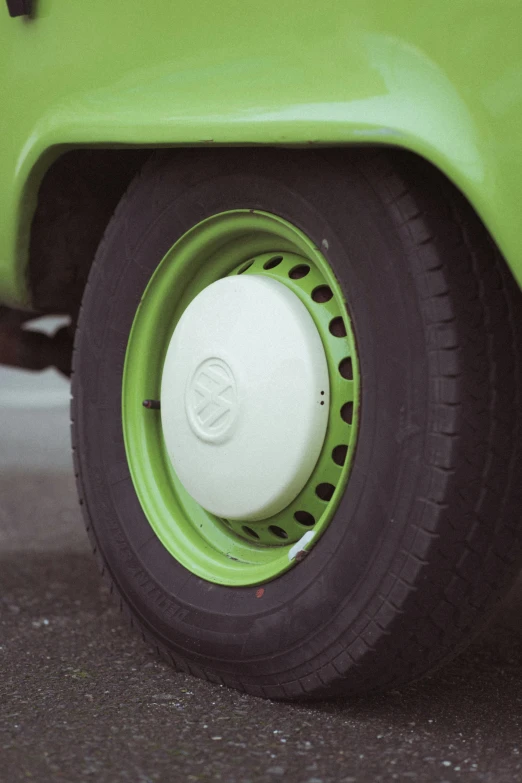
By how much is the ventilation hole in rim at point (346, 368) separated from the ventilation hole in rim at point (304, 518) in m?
0.24

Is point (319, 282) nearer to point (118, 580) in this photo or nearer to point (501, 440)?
point (501, 440)

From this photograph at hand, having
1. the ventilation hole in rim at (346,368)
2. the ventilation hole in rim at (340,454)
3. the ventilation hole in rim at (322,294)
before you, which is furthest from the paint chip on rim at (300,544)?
the ventilation hole in rim at (322,294)

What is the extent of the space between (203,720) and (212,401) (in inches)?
18.9

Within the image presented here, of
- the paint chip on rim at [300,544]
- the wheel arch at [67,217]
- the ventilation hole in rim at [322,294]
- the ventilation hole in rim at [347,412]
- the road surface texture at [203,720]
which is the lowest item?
the road surface texture at [203,720]

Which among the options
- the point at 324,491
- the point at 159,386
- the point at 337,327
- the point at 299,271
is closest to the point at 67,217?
the point at 159,386

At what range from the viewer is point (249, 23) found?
1.55 m

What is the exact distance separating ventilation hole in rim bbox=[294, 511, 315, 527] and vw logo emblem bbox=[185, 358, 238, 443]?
0.56 feet

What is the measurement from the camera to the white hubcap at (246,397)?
1.57m

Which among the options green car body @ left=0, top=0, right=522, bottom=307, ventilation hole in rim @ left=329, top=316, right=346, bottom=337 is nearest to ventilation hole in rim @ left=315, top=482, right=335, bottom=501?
ventilation hole in rim @ left=329, top=316, right=346, bottom=337

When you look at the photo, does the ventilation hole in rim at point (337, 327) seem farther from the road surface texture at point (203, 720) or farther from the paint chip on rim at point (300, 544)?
the road surface texture at point (203, 720)

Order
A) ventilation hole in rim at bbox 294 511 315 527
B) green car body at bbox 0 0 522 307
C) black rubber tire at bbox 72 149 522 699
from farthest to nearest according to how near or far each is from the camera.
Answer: ventilation hole in rim at bbox 294 511 315 527 < black rubber tire at bbox 72 149 522 699 < green car body at bbox 0 0 522 307

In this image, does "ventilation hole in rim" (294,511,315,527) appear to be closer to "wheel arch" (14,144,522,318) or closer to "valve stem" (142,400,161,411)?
"valve stem" (142,400,161,411)

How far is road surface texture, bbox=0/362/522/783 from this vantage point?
1.37 metres

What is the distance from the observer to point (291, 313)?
1603 mm
